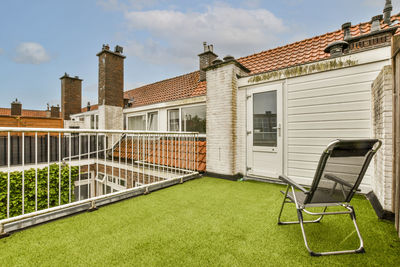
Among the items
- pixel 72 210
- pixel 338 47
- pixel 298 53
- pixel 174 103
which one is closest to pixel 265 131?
pixel 338 47

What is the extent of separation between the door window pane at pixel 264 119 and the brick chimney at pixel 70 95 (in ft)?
52.8

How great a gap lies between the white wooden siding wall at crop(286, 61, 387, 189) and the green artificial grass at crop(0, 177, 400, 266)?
4.31 feet

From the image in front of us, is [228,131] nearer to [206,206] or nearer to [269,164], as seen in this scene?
[269,164]

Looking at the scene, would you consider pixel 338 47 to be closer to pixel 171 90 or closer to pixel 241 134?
pixel 241 134

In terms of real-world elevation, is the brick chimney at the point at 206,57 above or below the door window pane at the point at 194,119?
above

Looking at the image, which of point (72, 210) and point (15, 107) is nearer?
point (72, 210)

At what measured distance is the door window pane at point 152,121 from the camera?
833cm

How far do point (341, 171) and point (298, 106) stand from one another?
8.97 feet

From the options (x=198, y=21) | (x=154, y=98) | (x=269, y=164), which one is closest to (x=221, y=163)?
(x=269, y=164)

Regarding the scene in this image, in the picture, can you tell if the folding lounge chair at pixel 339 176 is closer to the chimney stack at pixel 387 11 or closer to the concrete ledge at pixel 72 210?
the concrete ledge at pixel 72 210

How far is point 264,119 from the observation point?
15.3 ft

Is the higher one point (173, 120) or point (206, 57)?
point (206, 57)

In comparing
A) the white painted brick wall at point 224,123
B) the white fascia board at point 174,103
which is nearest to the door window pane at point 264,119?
the white painted brick wall at point 224,123

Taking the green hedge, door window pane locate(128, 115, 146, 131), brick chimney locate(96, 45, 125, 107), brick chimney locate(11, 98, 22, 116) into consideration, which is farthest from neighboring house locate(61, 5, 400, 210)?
brick chimney locate(11, 98, 22, 116)
